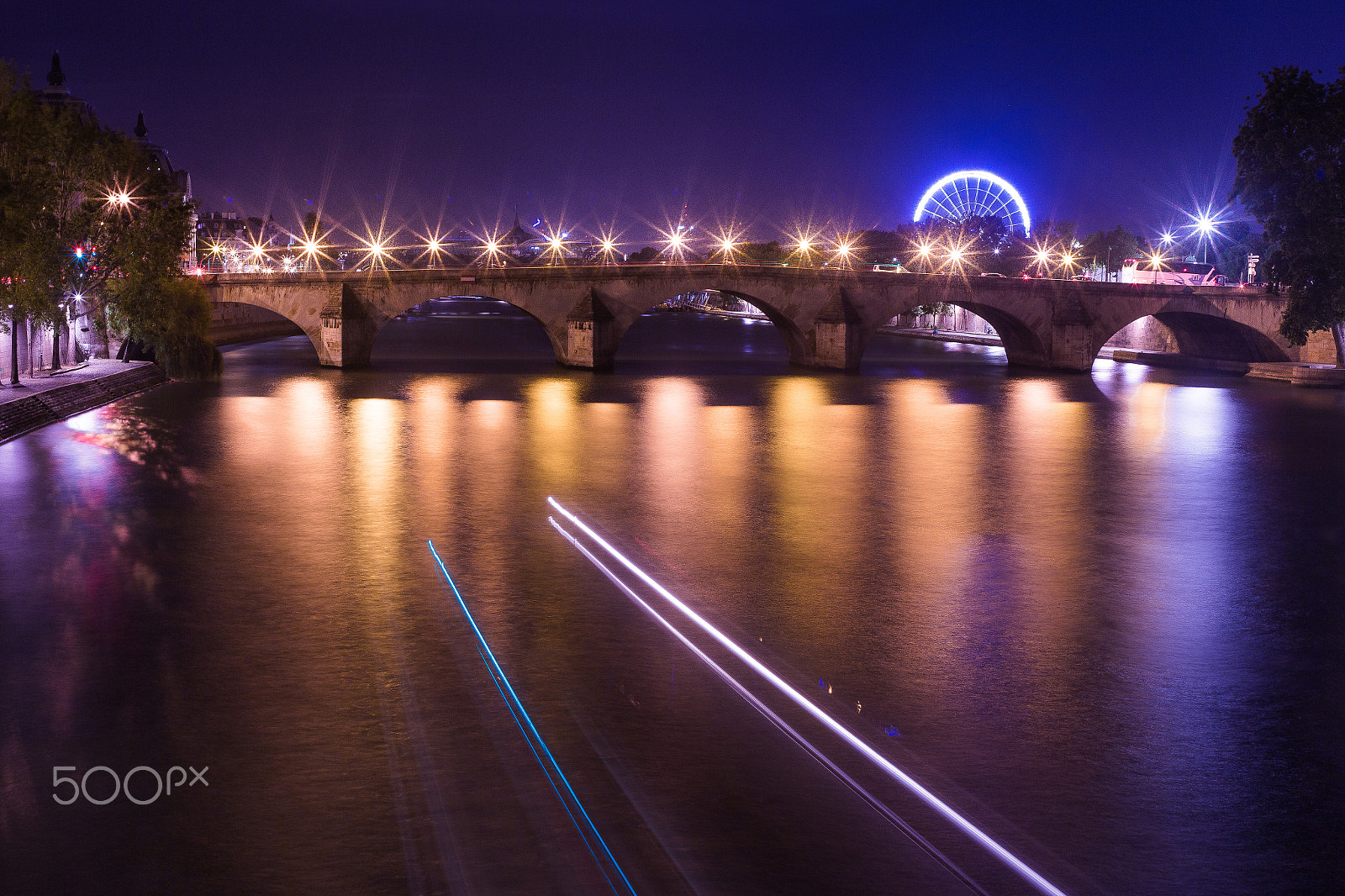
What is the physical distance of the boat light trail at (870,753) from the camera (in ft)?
26.3

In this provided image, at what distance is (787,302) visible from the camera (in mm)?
67125

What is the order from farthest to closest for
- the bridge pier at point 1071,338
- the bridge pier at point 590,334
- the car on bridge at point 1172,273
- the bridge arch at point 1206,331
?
1. the car on bridge at point 1172,273
2. the bridge arch at point 1206,331
3. the bridge pier at point 1071,338
4. the bridge pier at point 590,334

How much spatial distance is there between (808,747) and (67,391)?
36628 mm

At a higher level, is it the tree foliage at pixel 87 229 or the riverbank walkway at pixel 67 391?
the tree foliage at pixel 87 229

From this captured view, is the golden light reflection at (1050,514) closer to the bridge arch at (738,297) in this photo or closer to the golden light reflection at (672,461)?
the golden light reflection at (672,461)

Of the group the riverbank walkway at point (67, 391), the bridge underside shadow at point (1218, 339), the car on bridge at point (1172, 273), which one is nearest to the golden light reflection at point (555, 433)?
the riverbank walkway at point (67, 391)

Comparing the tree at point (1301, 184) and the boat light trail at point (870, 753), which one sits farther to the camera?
the tree at point (1301, 184)

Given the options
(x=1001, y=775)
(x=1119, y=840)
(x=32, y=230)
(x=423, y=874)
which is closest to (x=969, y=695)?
(x=1001, y=775)

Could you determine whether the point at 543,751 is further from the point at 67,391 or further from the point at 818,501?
the point at 67,391

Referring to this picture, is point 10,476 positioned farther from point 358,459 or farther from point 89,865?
point 89,865

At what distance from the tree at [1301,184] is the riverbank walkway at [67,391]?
175ft

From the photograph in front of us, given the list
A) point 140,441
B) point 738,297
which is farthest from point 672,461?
point 738,297

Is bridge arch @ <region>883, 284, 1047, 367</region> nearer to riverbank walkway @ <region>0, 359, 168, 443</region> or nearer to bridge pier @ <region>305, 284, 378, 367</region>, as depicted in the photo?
bridge pier @ <region>305, 284, 378, 367</region>

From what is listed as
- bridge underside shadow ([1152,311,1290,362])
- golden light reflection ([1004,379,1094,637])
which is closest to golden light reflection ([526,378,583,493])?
golden light reflection ([1004,379,1094,637])
